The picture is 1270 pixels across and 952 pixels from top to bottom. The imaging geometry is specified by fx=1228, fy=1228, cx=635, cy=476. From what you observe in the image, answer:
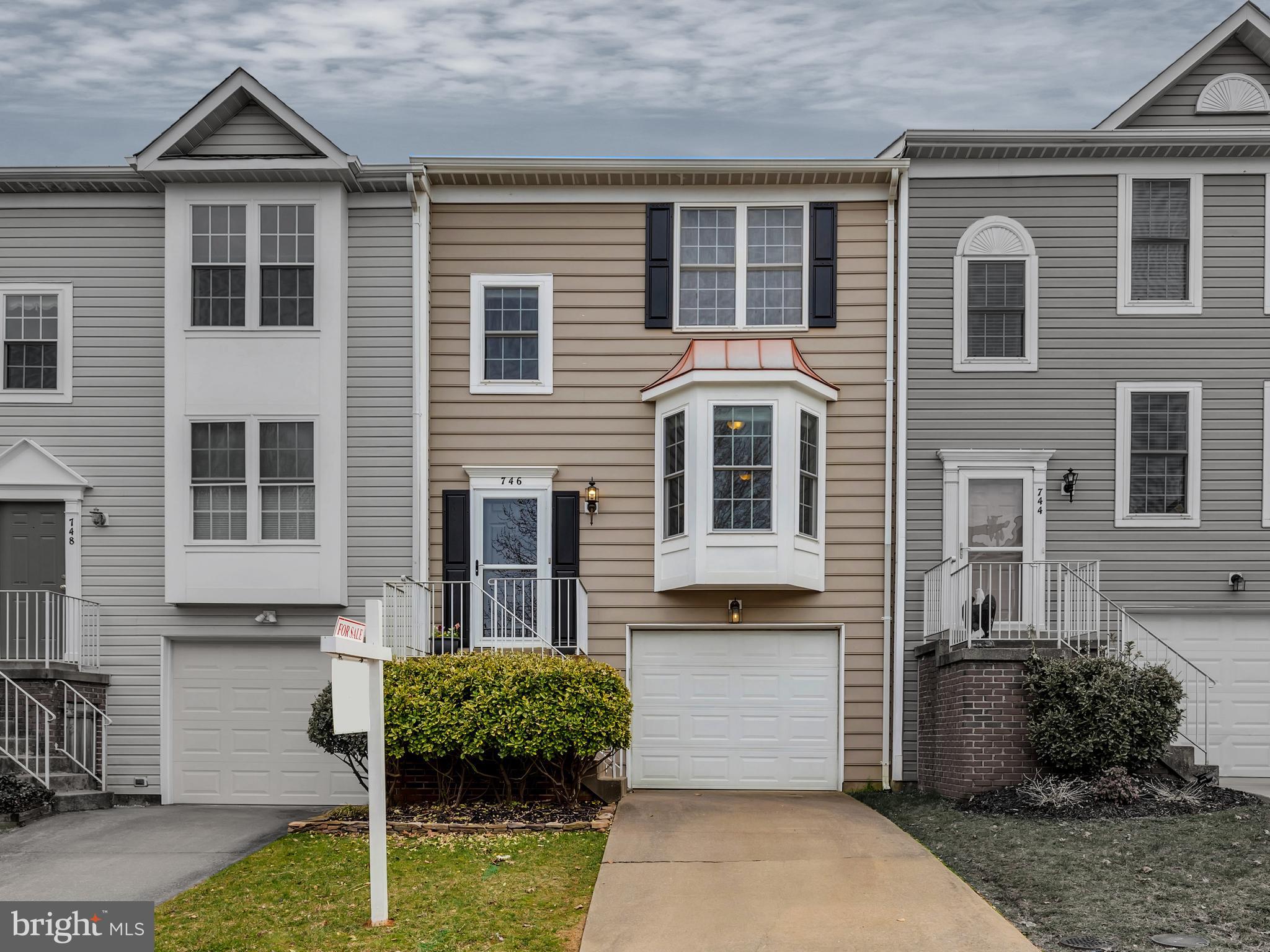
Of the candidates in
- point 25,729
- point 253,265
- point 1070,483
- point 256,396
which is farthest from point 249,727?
point 1070,483

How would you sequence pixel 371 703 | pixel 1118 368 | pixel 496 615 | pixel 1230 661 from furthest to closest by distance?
pixel 1118 368 < pixel 1230 661 < pixel 496 615 < pixel 371 703

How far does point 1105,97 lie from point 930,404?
17.1 ft

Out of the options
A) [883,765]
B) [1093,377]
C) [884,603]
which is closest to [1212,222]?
[1093,377]

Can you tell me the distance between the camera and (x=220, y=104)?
13898 mm

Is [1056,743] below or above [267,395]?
below

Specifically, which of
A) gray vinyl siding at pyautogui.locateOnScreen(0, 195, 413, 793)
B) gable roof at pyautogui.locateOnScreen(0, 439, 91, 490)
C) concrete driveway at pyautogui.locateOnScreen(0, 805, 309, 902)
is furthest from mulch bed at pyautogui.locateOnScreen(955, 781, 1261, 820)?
gable roof at pyautogui.locateOnScreen(0, 439, 91, 490)

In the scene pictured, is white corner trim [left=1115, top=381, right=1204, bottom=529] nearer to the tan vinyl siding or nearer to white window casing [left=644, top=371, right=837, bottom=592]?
the tan vinyl siding

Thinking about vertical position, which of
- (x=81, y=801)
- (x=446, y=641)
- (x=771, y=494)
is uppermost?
(x=771, y=494)

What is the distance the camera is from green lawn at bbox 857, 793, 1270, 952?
7734 millimetres

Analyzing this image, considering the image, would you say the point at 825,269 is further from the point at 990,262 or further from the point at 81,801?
the point at 81,801

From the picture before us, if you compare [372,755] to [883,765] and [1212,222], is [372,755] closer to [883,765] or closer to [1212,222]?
[883,765]

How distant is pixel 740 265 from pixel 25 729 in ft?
31.2

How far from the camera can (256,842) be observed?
37.3ft

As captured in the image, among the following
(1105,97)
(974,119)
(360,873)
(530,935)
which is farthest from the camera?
(974,119)
